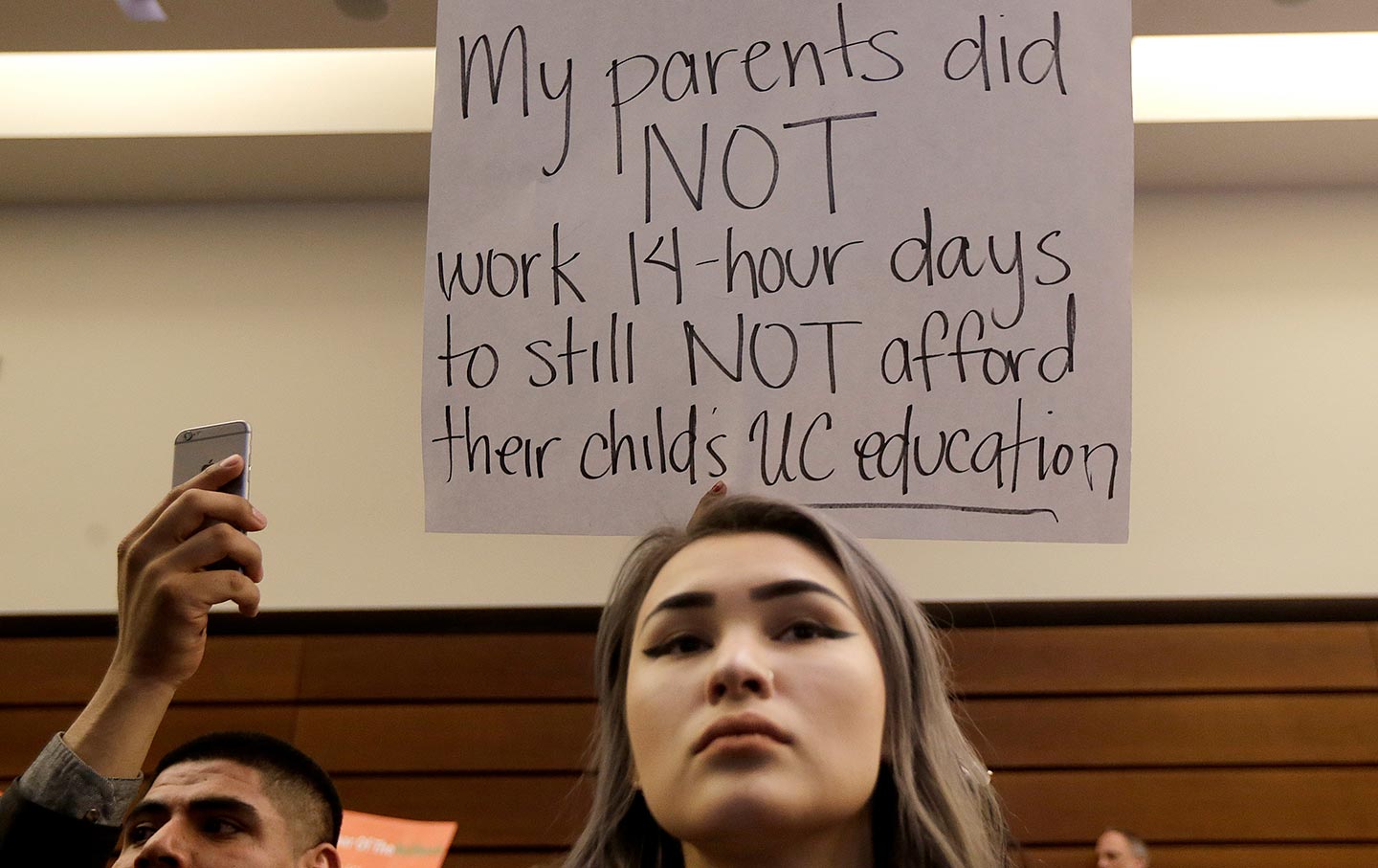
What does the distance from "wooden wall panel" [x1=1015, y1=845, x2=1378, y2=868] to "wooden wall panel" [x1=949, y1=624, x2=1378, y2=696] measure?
1.55ft

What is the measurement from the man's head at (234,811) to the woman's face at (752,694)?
0.79 metres

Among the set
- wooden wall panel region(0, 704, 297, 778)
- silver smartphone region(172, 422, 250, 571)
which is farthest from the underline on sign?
wooden wall panel region(0, 704, 297, 778)

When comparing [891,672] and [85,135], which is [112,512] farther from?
[891,672]

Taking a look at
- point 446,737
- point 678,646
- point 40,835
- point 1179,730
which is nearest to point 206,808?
point 40,835

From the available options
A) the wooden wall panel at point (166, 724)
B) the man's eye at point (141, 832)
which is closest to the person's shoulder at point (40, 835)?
the man's eye at point (141, 832)

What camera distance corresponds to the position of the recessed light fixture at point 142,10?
346 centimetres

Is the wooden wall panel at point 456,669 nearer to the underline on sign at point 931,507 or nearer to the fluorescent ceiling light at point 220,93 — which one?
the fluorescent ceiling light at point 220,93

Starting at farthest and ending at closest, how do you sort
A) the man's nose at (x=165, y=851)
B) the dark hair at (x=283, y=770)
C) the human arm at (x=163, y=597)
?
the dark hair at (x=283, y=770) → the man's nose at (x=165, y=851) → the human arm at (x=163, y=597)

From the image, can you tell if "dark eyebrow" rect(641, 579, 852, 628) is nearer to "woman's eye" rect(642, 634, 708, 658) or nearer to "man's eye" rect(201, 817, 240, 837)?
"woman's eye" rect(642, 634, 708, 658)

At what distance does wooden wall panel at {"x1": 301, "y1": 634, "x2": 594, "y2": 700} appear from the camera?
378 centimetres

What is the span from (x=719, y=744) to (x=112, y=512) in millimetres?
3664

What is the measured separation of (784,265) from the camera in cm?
111

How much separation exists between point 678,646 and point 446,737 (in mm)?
3094

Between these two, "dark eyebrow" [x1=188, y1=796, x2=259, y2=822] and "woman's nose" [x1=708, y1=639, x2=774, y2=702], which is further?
"dark eyebrow" [x1=188, y1=796, x2=259, y2=822]
